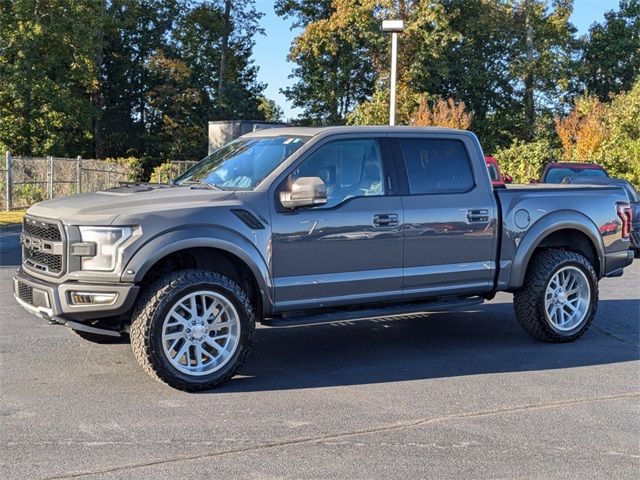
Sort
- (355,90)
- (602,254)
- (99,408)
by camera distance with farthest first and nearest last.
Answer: (355,90) < (602,254) < (99,408)

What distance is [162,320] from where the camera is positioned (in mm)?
5680

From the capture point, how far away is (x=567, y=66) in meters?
44.8

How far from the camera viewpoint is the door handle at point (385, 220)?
21.6 feet

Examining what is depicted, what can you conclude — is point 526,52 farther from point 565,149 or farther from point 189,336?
point 189,336

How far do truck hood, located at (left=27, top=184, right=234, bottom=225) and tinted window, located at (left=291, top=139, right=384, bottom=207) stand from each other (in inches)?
31.9

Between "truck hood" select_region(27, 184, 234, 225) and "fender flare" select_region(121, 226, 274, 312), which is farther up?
"truck hood" select_region(27, 184, 234, 225)

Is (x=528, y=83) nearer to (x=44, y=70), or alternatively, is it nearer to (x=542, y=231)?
(x=44, y=70)

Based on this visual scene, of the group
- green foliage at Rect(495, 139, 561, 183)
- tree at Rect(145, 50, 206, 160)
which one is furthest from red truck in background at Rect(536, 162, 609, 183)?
tree at Rect(145, 50, 206, 160)

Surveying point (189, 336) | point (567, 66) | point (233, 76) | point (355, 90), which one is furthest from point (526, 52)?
point (189, 336)

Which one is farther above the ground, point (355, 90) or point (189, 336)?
point (355, 90)

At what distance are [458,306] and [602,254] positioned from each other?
73.6 inches

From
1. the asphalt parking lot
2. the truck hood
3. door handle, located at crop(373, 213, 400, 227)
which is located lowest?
the asphalt parking lot

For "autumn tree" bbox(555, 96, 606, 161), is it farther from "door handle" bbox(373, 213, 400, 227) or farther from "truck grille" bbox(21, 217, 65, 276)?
"truck grille" bbox(21, 217, 65, 276)

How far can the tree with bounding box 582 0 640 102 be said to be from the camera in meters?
48.3
